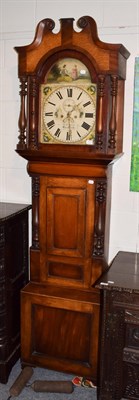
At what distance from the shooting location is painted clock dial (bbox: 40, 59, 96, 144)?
82.6 inches

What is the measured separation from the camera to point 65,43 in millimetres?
2068

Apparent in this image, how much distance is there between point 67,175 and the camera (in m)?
2.22

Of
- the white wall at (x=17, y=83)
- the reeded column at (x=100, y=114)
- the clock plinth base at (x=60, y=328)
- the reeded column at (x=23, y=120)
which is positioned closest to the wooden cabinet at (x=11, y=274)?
the clock plinth base at (x=60, y=328)

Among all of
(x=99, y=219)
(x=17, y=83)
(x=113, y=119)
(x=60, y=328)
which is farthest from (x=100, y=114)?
(x=60, y=328)

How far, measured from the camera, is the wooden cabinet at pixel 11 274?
2238 mm

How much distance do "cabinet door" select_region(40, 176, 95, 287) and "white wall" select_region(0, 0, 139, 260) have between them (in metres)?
0.30

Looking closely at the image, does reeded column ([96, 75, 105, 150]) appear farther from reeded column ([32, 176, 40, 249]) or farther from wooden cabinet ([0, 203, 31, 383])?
wooden cabinet ([0, 203, 31, 383])

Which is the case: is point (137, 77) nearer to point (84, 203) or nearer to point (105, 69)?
point (105, 69)

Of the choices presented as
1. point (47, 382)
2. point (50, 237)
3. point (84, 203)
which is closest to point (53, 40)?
point (84, 203)

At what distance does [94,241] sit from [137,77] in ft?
3.08

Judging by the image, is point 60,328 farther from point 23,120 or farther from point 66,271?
point 23,120

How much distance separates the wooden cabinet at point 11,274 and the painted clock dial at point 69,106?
502 millimetres

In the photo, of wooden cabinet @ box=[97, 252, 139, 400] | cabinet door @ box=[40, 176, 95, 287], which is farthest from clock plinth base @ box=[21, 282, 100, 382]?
wooden cabinet @ box=[97, 252, 139, 400]

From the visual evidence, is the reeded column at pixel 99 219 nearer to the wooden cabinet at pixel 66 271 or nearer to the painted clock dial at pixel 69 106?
the wooden cabinet at pixel 66 271
